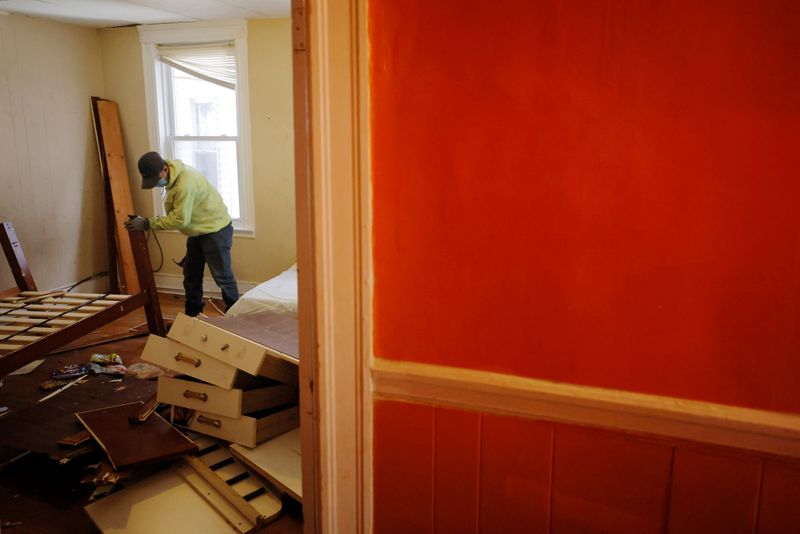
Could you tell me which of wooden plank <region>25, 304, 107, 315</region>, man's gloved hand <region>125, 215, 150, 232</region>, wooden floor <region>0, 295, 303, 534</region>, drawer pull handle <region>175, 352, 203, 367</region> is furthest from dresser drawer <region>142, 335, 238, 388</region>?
man's gloved hand <region>125, 215, 150, 232</region>

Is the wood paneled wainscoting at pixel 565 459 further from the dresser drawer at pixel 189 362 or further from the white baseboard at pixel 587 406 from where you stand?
the dresser drawer at pixel 189 362

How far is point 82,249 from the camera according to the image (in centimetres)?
567

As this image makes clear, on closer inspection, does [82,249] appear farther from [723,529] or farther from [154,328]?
[723,529]

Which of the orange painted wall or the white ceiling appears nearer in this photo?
the orange painted wall

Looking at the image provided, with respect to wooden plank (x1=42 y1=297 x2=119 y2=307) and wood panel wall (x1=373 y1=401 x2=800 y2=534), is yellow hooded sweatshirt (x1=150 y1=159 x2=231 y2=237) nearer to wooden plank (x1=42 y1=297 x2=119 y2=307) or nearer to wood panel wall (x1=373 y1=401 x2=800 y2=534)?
wooden plank (x1=42 y1=297 x2=119 y2=307)

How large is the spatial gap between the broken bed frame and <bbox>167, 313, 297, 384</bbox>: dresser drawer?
106cm

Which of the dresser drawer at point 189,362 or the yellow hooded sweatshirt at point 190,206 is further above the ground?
the yellow hooded sweatshirt at point 190,206

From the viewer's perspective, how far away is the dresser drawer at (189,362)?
2443 millimetres

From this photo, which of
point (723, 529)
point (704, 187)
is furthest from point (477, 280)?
point (723, 529)

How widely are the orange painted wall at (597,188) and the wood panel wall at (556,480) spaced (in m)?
0.14

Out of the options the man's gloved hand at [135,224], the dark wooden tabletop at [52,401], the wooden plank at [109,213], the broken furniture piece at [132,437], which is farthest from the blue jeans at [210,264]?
the broken furniture piece at [132,437]

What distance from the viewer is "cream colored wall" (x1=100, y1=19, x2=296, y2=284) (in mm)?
5078

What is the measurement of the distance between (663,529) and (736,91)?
880 millimetres

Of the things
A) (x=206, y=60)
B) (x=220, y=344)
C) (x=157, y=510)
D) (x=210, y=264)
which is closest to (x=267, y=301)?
(x=210, y=264)
